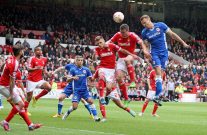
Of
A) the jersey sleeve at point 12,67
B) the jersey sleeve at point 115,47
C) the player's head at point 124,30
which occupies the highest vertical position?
the player's head at point 124,30

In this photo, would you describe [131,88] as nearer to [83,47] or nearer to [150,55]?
[83,47]

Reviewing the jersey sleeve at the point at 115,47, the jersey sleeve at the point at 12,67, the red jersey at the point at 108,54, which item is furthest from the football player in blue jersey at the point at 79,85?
the jersey sleeve at the point at 12,67

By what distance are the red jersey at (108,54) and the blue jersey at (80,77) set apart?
0.68 m

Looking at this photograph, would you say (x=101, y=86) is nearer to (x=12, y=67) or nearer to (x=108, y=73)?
(x=108, y=73)

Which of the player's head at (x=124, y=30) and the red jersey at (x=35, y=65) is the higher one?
the player's head at (x=124, y=30)

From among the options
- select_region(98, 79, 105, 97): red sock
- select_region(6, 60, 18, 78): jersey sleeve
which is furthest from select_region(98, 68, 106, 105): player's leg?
select_region(6, 60, 18, 78): jersey sleeve

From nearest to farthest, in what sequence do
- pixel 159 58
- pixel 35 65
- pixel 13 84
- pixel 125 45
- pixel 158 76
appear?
pixel 13 84, pixel 158 76, pixel 159 58, pixel 125 45, pixel 35 65

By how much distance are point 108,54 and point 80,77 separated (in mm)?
1218

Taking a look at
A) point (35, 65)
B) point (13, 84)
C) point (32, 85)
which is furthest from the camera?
point (35, 65)

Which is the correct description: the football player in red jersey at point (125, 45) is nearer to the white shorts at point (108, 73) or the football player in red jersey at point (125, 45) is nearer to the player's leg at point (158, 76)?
the white shorts at point (108, 73)

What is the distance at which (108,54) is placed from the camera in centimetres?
1986

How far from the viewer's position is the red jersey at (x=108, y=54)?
64.7 feet

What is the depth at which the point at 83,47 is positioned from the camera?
1944 inches

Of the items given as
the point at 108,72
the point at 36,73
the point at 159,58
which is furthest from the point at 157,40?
the point at 36,73
